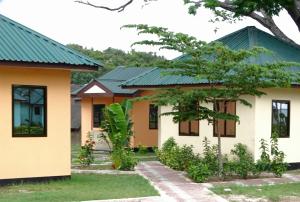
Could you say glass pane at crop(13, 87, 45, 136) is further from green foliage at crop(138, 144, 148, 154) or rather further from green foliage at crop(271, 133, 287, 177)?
green foliage at crop(138, 144, 148, 154)

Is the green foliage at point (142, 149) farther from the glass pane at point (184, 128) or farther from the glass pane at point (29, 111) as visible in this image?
the glass pane at point (29, 111)

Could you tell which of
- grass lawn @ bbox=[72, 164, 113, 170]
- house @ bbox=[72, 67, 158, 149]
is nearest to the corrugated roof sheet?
house @ bbox=[72, 67, 158, 149]

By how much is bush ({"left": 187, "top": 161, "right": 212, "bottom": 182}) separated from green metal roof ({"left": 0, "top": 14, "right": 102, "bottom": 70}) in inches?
159

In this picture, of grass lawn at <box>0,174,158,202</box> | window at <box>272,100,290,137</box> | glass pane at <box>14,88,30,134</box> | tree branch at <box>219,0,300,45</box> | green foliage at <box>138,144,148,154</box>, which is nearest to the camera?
grass lawn at <box>0,174,158,202</box>

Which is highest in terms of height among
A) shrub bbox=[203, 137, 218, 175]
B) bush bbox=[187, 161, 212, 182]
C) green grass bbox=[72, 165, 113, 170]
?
shrub bbox=[203, 137, 218, 175]

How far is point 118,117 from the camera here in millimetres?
17578

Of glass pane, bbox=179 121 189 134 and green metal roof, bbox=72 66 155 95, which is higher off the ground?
green metal roof, bbox=72 66 155 95

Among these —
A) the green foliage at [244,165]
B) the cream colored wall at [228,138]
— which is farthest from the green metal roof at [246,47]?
the green foliage at [244,165]

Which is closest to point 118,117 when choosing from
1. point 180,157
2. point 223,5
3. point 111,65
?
point 180,157

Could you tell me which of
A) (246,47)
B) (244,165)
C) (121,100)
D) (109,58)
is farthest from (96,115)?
(109,58)

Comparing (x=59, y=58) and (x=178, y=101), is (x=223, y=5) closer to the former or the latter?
(x=178, y=101)

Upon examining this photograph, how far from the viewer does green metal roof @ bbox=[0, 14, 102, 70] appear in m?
13.2

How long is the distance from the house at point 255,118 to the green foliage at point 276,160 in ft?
2.21

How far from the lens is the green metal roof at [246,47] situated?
1923 cm
